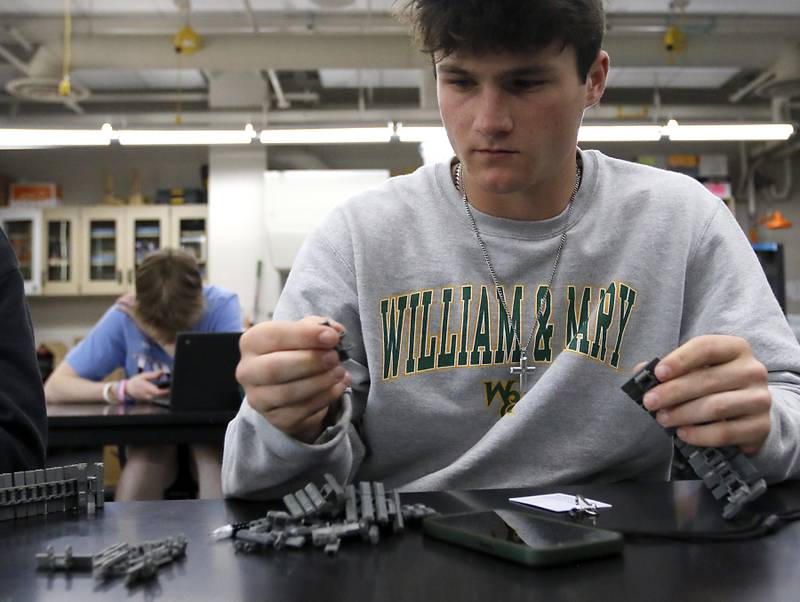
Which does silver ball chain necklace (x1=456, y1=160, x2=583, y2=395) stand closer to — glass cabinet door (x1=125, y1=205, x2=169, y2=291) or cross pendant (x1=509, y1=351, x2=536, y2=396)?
cross pendant (x1=509, y1=351, x2=536, y2=396)

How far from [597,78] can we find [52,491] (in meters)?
0.89

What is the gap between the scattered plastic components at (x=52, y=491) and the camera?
0.77 meters

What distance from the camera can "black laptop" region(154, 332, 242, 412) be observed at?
2.56 m

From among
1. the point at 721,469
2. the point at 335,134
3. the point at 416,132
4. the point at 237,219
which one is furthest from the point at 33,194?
the point at 721,469

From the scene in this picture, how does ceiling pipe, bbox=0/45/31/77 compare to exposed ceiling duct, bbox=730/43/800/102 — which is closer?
exposed ceiling duct, bbox=730/43/800/102

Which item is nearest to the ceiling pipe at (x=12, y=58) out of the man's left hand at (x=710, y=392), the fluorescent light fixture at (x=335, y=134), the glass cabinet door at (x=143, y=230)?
the glass cabinet door at (x=143, y=230)

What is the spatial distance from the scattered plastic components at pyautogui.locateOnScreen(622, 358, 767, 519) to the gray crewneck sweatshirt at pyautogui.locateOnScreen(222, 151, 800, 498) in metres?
0.29

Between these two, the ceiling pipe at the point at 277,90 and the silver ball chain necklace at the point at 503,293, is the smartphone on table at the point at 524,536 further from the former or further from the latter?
the ceiling pipe at the point at 277,90

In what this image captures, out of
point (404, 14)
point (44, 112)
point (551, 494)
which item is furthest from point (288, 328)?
point (44, 112)

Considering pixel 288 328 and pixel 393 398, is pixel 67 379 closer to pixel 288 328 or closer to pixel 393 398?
pixel 393 398

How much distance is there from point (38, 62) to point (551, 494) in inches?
225

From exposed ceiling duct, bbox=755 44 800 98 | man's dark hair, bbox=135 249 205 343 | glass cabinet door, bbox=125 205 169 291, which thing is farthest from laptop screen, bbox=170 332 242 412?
exposed ceiling duct, bbox=755 44 800 98

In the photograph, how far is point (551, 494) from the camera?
825mm

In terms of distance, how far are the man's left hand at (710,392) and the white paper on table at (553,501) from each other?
0.37ft
